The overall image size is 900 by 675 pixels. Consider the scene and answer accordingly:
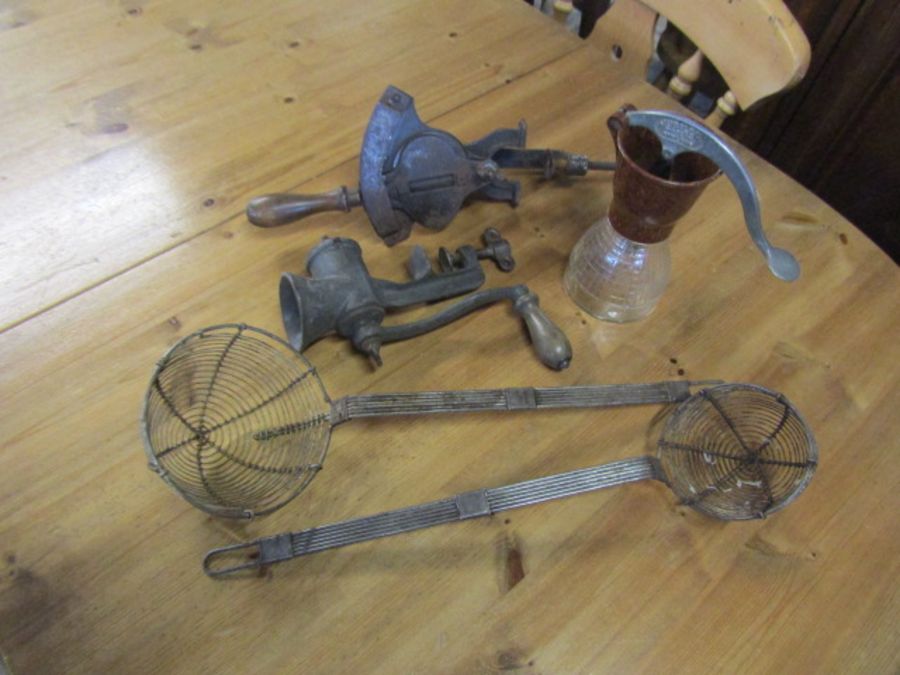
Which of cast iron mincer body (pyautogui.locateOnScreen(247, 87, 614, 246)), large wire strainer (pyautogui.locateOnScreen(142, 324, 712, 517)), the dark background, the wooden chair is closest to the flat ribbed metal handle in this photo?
large wire strainer (pyautogui.locateOnScreen(142, 324, 712, 517))

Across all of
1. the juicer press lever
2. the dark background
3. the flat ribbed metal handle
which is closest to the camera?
the juicer press lever

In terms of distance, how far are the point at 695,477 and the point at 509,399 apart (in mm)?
237

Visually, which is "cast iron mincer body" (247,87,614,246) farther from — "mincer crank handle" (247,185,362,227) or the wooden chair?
the wooden chair

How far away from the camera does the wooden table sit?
0.64 metres

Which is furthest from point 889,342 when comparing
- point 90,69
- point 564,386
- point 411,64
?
point 90,69

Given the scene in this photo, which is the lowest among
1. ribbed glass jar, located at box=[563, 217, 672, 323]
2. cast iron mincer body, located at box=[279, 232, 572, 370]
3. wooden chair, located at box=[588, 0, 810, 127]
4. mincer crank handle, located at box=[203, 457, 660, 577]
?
mincer crank handle, located at box=[203, 457, 660, 577]

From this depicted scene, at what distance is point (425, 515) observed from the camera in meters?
0.69

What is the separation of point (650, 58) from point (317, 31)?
58 centimetres

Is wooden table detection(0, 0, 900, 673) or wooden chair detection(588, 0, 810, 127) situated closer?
wooden table detection(0, 0, 900, 673)

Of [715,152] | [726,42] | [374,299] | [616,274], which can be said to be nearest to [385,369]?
[374,299]

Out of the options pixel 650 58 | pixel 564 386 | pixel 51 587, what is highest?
pixel 650 58

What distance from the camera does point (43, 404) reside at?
0.73 m

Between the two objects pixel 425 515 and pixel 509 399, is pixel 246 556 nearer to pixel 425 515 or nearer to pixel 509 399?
pixel 425 515

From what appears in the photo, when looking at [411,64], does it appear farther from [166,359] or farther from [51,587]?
[51,587]
